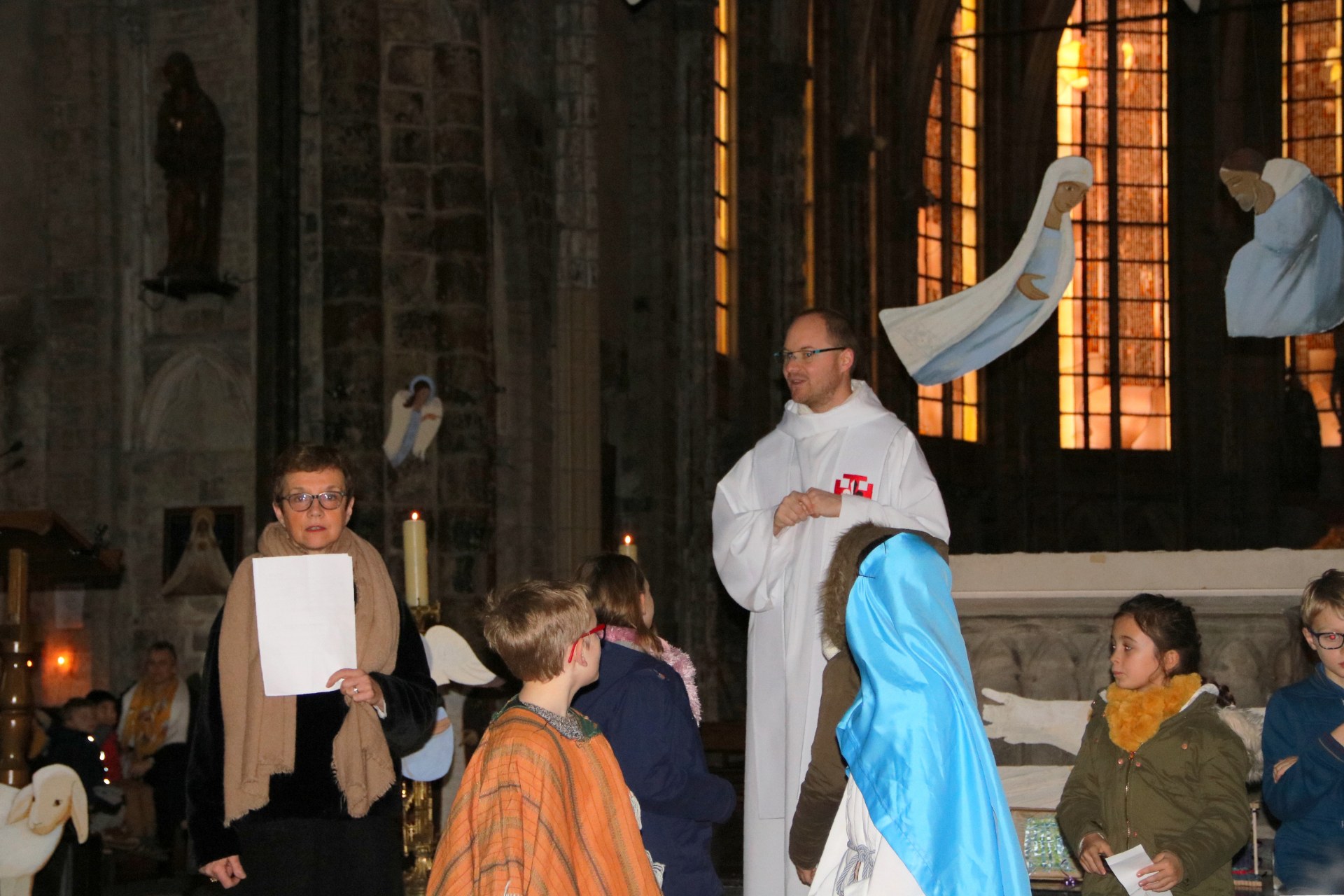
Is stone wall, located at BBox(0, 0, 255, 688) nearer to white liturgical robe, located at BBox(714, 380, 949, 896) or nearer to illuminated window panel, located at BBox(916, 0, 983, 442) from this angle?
white liturgical robe, located at BBox(714, 380, 949, 896)

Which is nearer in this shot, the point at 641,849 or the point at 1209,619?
the point at 641,849

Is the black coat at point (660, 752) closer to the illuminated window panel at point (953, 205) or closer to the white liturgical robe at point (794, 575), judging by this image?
the white liturgical robe at point (794, 575)

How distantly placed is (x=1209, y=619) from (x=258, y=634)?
362 centimetres

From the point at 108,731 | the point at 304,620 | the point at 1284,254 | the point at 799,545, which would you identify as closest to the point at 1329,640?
the point at 799,545

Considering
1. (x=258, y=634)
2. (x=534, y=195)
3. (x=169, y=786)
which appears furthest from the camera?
(x=534, y=195)

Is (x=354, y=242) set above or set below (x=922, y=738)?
above

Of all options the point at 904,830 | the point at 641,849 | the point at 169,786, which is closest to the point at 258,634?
the point at 641,849

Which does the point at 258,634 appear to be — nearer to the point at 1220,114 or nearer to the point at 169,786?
the point at 169,786

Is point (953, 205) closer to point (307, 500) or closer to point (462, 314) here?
point (462, 314)

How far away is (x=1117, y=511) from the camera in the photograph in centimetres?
2467

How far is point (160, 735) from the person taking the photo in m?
10.1

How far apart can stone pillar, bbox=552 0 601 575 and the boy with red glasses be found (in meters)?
10.4

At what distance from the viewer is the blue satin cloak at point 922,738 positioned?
2885 millimetres

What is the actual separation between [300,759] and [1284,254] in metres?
4.95
